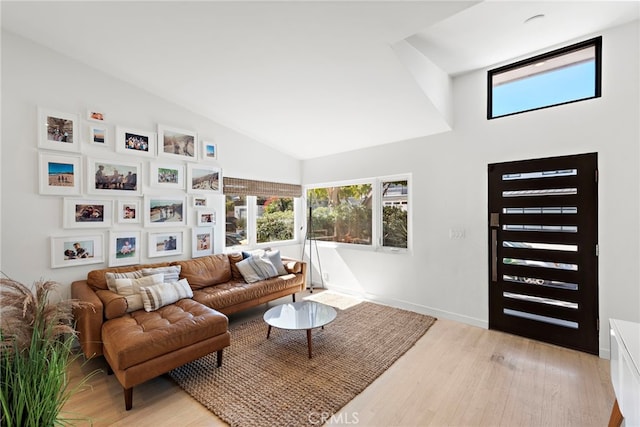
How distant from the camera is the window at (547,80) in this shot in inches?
104

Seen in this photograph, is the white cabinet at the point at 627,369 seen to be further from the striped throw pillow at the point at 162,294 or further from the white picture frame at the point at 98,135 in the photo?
the white picture frame at the point at 98,135

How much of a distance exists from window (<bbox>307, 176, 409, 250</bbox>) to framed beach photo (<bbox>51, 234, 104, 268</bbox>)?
9.99 feet

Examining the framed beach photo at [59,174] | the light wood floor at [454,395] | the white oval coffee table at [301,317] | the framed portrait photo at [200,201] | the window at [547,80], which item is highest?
the window at [547,80]

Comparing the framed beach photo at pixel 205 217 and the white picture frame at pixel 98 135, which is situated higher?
the white picture frame at pixel 98 135

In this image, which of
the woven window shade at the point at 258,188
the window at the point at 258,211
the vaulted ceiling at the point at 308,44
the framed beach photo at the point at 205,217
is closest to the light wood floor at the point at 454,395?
the framed beach photo at the point at 205,217

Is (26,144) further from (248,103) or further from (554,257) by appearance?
(554,257)

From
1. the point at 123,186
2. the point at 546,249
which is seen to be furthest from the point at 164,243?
the point at 546,249

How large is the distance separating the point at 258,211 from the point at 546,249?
3.90 meters

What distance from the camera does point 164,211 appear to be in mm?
3484

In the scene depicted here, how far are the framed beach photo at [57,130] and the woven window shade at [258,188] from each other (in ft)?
5.63

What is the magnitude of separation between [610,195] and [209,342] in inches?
152

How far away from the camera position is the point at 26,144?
2.59 meters

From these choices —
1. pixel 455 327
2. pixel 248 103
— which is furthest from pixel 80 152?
pixel 455 327

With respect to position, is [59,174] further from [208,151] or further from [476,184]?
[476,184]
